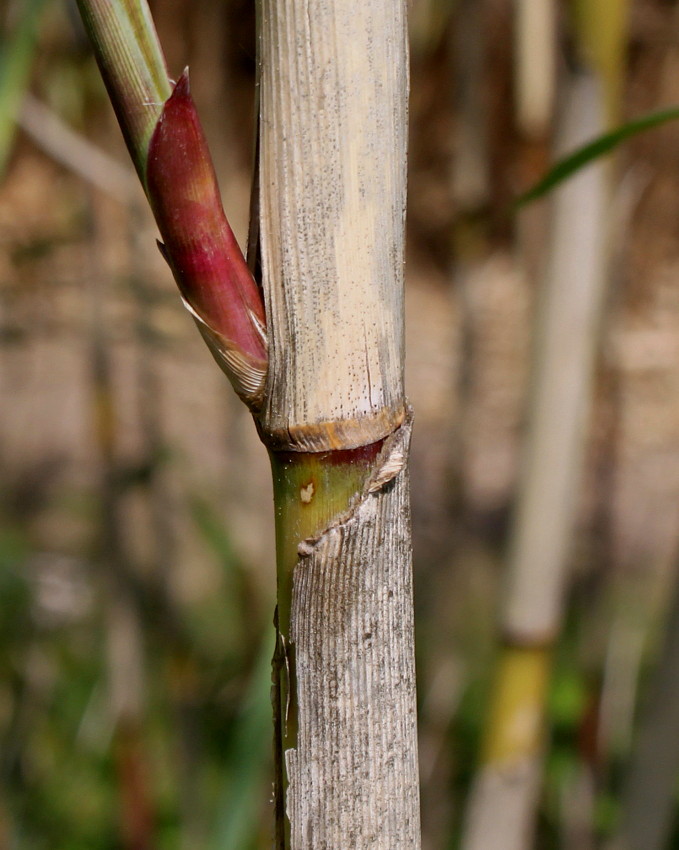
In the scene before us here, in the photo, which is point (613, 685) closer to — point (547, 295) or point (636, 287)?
point (547, 295)

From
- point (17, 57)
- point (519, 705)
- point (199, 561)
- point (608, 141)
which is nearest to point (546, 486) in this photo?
point (519, 705)

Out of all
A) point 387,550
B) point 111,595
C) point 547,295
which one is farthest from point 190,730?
point 387,550

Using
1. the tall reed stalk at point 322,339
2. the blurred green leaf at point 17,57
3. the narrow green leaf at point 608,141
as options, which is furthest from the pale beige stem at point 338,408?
the blurred green leaf at point 17,57

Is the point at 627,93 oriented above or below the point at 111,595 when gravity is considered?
above

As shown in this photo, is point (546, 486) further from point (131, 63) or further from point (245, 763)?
point (131, 63)

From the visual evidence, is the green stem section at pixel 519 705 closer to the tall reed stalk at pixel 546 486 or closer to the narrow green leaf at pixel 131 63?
the tall reed stalk at pixel 546 486

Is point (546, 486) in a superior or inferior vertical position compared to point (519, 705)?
superior
